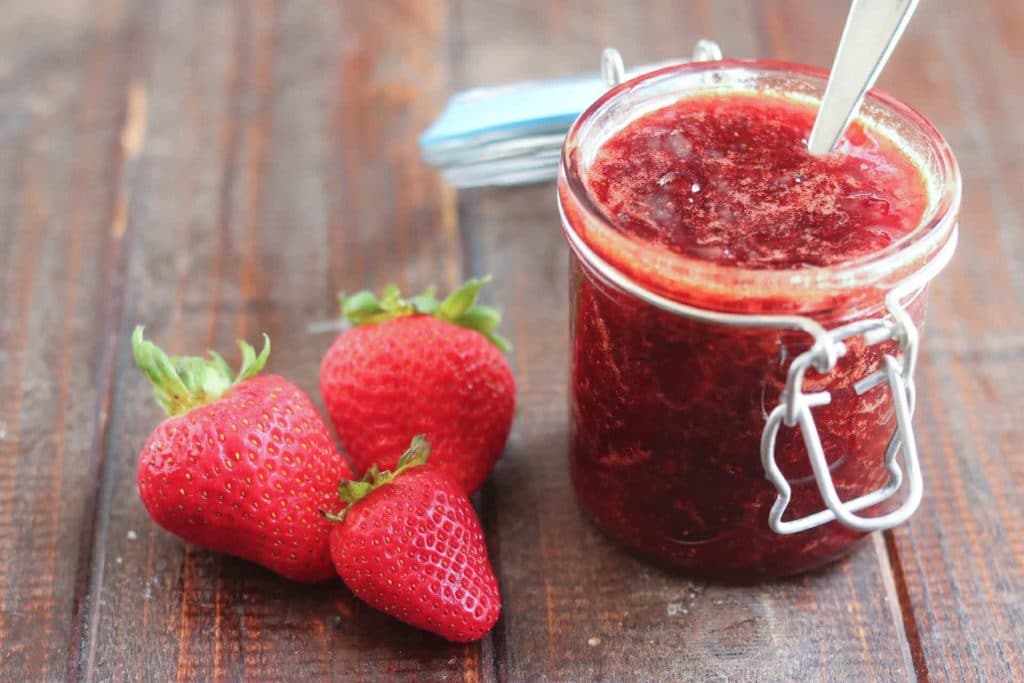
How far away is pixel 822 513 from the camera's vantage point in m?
0.92

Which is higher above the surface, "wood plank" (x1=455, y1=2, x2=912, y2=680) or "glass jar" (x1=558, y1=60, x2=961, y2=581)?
"glass jar" (x1=558, y1=60, x2=961, y2=581)

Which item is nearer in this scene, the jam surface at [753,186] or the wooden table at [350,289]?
the jam surface at [753,186]

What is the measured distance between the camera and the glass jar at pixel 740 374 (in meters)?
0.86

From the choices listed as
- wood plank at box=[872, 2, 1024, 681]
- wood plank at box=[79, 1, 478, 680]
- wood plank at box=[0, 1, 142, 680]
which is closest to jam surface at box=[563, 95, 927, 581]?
wood plank at box=[872, 2, 1024, 681]

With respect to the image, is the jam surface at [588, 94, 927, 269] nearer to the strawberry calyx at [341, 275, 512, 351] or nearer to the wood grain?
the strawberry calyx at [341, 275, 512, 351]

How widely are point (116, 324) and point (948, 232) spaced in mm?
820

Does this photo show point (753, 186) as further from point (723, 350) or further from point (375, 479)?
point (375, 479)

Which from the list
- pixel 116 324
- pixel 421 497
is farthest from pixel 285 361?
pixel 421 497

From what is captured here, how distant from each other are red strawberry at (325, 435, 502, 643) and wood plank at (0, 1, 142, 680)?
0.26 m

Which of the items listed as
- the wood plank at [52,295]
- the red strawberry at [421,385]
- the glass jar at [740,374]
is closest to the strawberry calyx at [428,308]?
the red strawberry at [421,385]

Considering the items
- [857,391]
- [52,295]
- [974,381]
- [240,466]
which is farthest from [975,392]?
[52,295]

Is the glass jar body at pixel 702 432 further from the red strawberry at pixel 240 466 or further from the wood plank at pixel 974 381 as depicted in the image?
the red strawberry at pixel 240 466

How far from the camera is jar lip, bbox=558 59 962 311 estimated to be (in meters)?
0.86

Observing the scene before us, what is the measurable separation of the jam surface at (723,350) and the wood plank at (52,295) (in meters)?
0.47
